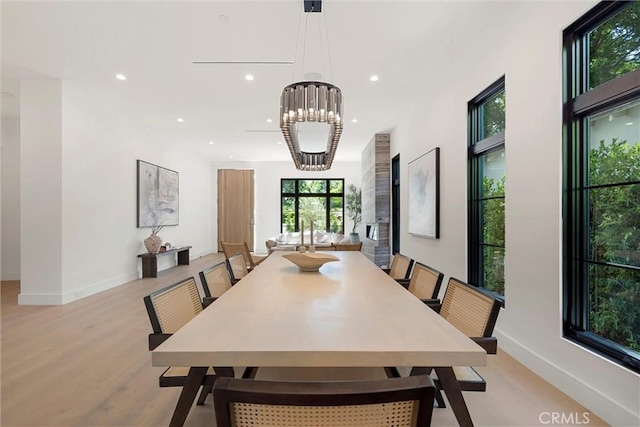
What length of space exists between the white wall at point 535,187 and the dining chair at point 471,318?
754 mm

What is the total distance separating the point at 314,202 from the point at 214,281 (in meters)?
8.24

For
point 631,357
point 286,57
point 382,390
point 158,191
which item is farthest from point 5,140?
point 631,357

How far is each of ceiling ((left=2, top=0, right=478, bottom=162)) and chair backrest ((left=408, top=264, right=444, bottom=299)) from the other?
217 centimetres

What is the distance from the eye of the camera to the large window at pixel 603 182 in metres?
1.73

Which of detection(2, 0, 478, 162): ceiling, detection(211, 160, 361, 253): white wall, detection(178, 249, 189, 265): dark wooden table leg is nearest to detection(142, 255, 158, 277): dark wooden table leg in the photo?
detection(178, 249, 189, 265): dark wooden table leg

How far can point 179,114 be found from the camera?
5348mm

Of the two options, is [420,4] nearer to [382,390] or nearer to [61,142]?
[382,390]

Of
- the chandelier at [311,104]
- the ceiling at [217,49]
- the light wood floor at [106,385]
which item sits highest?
the ceiling at [217,49]

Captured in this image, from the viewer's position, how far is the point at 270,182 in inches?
404

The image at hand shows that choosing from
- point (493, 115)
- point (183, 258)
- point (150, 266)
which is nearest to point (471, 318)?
point (493, 115)

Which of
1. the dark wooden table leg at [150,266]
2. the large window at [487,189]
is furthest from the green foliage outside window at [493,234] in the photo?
the dark wooden table leg at [150,266]

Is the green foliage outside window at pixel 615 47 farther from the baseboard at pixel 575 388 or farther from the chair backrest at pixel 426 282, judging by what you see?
the baseboard at pixel 575 388

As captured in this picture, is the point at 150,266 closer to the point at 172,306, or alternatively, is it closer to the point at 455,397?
the point at 172,306

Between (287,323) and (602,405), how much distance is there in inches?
77.2
